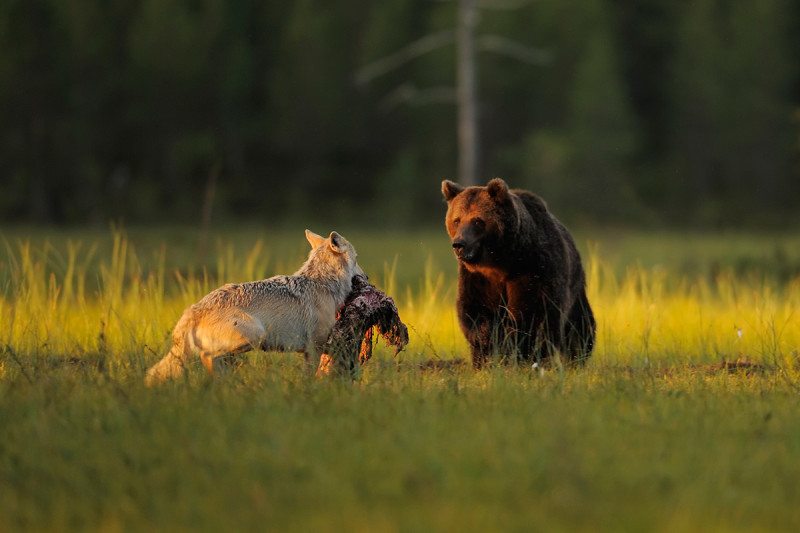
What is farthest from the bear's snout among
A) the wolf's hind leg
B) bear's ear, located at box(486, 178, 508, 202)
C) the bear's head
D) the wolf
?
the wolf's hind leg

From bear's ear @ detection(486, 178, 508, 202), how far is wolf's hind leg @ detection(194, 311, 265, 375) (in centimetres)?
193

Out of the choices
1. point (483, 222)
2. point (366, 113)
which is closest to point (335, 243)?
point (483, 222)

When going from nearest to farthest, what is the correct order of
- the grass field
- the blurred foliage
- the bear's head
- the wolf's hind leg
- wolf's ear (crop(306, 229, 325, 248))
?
the grass field < the wolf's hind leg < wolf's ear (crop(306, 229, 325, 248)) < the bear's head < the blurred foliage

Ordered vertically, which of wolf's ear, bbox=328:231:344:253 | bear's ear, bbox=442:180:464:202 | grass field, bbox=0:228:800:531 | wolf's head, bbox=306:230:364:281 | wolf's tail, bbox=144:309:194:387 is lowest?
grass field, bbox=0:228:800:531

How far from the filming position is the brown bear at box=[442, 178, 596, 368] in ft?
26.2

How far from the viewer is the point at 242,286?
6.96 metres

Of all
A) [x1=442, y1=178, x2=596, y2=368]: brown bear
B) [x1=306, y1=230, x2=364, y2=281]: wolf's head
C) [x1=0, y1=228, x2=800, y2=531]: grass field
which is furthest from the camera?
[x1=442, y1=178, x2=596, y2=368]: brown bear

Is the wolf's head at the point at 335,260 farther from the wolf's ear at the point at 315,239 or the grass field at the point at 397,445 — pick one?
the grass field at the point at 397,445

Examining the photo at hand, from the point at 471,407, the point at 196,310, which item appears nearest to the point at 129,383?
the point at 196,310

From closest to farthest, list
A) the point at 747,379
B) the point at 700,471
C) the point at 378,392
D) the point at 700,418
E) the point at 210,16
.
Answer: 1. the point at 700,471
2. the point at 700,418
3. the point at 378,392
4. the point at 747,379
5. the point at 210,16

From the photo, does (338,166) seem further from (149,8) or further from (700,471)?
(700,471)

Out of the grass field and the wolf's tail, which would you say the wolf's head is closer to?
the grass field

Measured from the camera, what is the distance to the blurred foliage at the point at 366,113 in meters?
37.1

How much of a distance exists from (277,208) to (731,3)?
58.4 ft
